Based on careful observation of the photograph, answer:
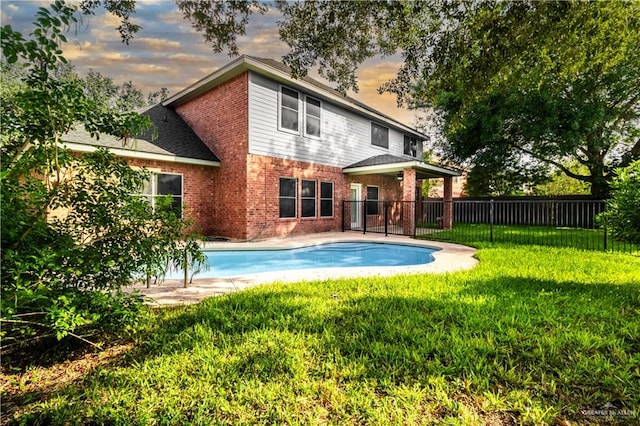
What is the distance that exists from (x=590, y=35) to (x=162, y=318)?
8.56 metres

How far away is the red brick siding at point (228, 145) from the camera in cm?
997

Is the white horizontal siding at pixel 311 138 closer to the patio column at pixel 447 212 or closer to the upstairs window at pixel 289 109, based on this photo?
the upstairs window at pixel 289 109

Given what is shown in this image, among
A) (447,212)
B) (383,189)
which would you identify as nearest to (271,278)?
(447,212)

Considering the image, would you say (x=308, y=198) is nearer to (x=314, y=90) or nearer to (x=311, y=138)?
(x=311, y=138)

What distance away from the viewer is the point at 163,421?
176cm

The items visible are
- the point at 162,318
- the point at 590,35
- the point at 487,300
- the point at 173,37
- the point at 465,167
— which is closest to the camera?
the point at 162,318

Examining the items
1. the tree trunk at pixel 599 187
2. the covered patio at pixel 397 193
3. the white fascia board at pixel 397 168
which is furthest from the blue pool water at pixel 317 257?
the tree trunk at pixel 599 187

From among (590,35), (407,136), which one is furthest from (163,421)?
(407,136)

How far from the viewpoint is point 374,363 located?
2342mm

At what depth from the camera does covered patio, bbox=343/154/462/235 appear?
37.7ft

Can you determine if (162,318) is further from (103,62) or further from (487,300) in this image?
(103,62)

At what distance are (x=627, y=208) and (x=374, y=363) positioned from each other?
399 centimetres

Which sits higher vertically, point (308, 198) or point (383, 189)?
point (383, 189)

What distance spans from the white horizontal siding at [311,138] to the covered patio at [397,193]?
901mm
